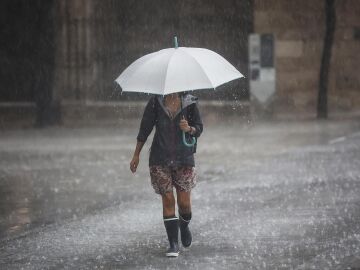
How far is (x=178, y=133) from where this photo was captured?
8.19 metres

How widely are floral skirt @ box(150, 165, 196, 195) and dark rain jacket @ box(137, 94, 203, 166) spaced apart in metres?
0.07

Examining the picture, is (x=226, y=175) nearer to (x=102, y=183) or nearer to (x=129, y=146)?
(x=102, y=183)

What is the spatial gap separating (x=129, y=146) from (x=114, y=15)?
6.81 metres

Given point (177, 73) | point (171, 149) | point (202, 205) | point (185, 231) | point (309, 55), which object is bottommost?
point (202, 205)

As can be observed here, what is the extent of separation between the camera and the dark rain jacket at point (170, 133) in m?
8.16

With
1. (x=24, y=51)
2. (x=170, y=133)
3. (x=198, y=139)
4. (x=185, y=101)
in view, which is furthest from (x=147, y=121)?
(x=24, y=51)

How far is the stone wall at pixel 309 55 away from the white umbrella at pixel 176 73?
1560 cm

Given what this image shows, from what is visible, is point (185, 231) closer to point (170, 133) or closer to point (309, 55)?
point (170, 133)

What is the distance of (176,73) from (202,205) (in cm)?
339

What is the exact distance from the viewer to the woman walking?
26.8 feet

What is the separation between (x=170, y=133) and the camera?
8.18 m

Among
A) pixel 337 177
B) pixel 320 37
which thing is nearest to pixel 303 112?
pixel 320 37

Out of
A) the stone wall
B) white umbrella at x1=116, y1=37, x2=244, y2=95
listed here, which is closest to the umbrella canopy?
white umbrella at x1=116, y1=37, x2=244, y2=95

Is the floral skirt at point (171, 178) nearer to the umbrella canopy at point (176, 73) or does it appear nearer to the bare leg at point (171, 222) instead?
Result: the bare leg at point (171, 222)
